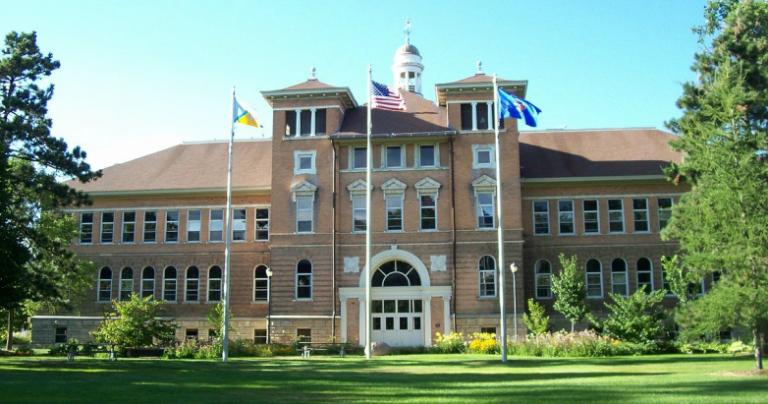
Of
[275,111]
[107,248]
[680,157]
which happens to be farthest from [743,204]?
[107,248]

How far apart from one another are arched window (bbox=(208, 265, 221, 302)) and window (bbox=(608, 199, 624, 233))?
23705mm

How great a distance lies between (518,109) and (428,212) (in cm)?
1249

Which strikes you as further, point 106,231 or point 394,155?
point 106,231

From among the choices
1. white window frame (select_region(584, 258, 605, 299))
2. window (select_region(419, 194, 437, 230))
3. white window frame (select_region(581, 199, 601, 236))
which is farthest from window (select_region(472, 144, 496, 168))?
white window frame (select_region(584, 258, 605, 299))

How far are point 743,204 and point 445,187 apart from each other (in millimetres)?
21365

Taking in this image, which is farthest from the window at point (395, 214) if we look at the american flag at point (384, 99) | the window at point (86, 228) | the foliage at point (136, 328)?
the window at point (86, 228)

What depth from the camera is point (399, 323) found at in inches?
1766

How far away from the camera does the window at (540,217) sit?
156 feet

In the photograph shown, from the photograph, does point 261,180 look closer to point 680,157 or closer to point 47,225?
point 47,225

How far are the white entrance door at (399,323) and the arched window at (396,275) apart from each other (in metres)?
1.00

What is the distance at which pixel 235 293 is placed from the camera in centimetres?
4850

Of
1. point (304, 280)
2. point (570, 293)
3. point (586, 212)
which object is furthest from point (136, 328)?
point (586, 212)

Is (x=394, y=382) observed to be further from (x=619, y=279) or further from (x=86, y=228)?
(x=86, y=228)

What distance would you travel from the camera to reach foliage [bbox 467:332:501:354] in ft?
125
